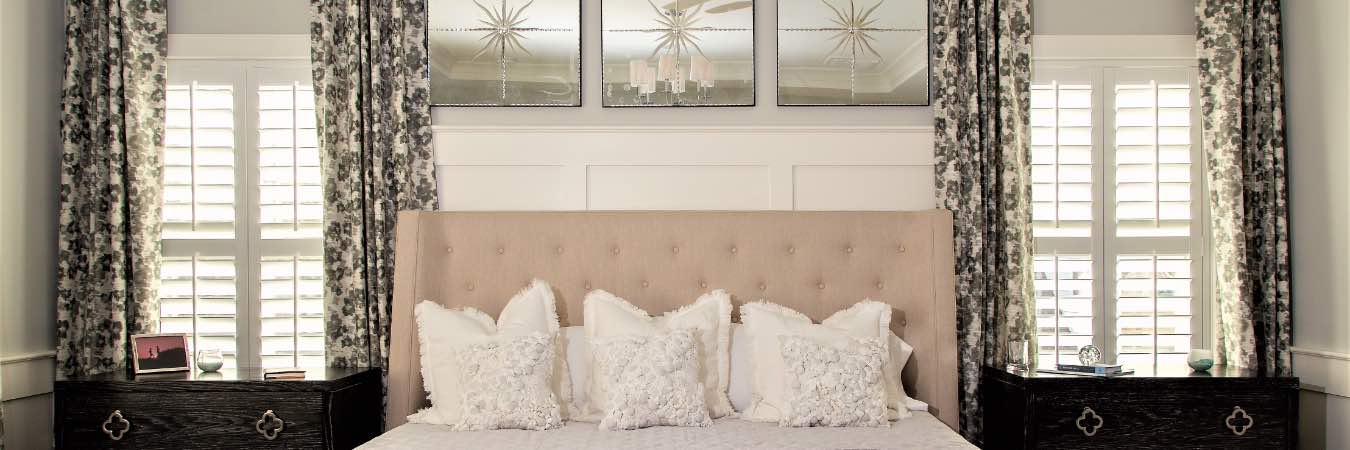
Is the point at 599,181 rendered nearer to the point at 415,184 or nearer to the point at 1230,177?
the point at 415,184

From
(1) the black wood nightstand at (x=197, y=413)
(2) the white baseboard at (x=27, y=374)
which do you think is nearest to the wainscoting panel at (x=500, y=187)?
(1) the black wood nightstand at (x=197, y=413)

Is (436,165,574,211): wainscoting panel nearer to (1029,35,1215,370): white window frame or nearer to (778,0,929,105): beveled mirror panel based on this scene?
(778,0,929,105): beveled mirror panel

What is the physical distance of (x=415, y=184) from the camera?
11.0ft

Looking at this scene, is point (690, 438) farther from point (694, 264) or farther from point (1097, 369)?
point (1097, 369)

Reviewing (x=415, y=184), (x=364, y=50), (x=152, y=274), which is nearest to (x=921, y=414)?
(x=415, y=184)

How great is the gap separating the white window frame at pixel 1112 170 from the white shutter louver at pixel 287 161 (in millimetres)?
2986

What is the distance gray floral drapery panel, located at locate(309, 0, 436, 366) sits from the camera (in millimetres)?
3312

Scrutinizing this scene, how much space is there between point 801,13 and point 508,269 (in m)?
1.54

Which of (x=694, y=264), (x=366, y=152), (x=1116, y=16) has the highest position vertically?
(x=1116, y=16)

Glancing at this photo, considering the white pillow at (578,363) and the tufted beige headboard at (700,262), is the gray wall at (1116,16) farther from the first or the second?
the white pillow at (578,363)

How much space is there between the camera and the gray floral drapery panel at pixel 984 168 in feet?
10.9

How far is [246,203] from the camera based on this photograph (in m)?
3.48

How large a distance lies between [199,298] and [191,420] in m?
0.69

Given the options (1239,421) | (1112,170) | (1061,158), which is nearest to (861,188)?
(1061,158)
